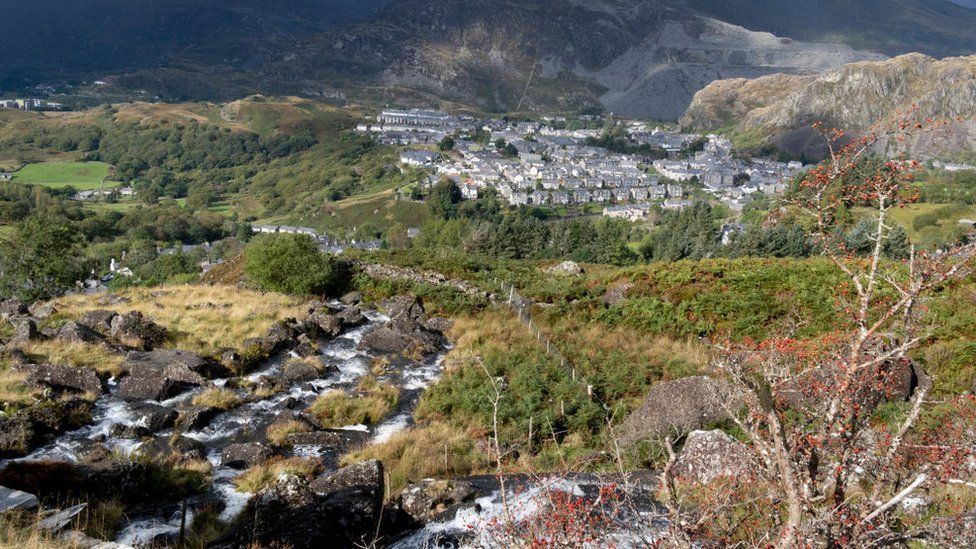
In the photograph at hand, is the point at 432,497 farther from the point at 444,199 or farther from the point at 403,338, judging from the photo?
the point at 444,199

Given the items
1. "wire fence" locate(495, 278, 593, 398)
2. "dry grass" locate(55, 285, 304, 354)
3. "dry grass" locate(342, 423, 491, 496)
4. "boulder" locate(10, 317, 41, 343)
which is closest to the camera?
"dry grass" locate(342, 423, 491, 496)

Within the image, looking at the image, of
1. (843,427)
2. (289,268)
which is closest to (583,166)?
(289,268)

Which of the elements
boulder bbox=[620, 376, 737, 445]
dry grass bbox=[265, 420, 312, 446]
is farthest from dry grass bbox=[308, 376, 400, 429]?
boulder bbox=[620, 376, 737, 445]

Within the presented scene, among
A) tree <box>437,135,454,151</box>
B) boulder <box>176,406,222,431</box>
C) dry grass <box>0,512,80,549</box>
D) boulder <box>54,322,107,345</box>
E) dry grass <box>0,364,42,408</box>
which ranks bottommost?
tree <box>437,135,454,151</box>

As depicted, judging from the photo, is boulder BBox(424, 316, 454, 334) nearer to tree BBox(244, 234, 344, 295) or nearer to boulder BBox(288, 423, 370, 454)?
tree BBox(244, 234, 344, 295)

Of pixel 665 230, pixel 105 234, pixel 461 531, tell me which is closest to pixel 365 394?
pixel 461 531

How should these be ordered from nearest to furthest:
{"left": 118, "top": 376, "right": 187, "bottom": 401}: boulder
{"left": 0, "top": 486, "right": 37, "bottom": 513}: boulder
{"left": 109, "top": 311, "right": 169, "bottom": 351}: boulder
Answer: {"left": 0, "top": 486, "right": 37, "bottom": 513}: boulder
{"left": 118, "top": 376, "right": 187, "bottom": 401}: boulder
{"left": 109, "top": 311, "right": 169, "bottom": 351}: boulder

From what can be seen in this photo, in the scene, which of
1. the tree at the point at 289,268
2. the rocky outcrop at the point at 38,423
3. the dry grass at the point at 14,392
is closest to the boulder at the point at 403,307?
the tree at the point at 289,268
